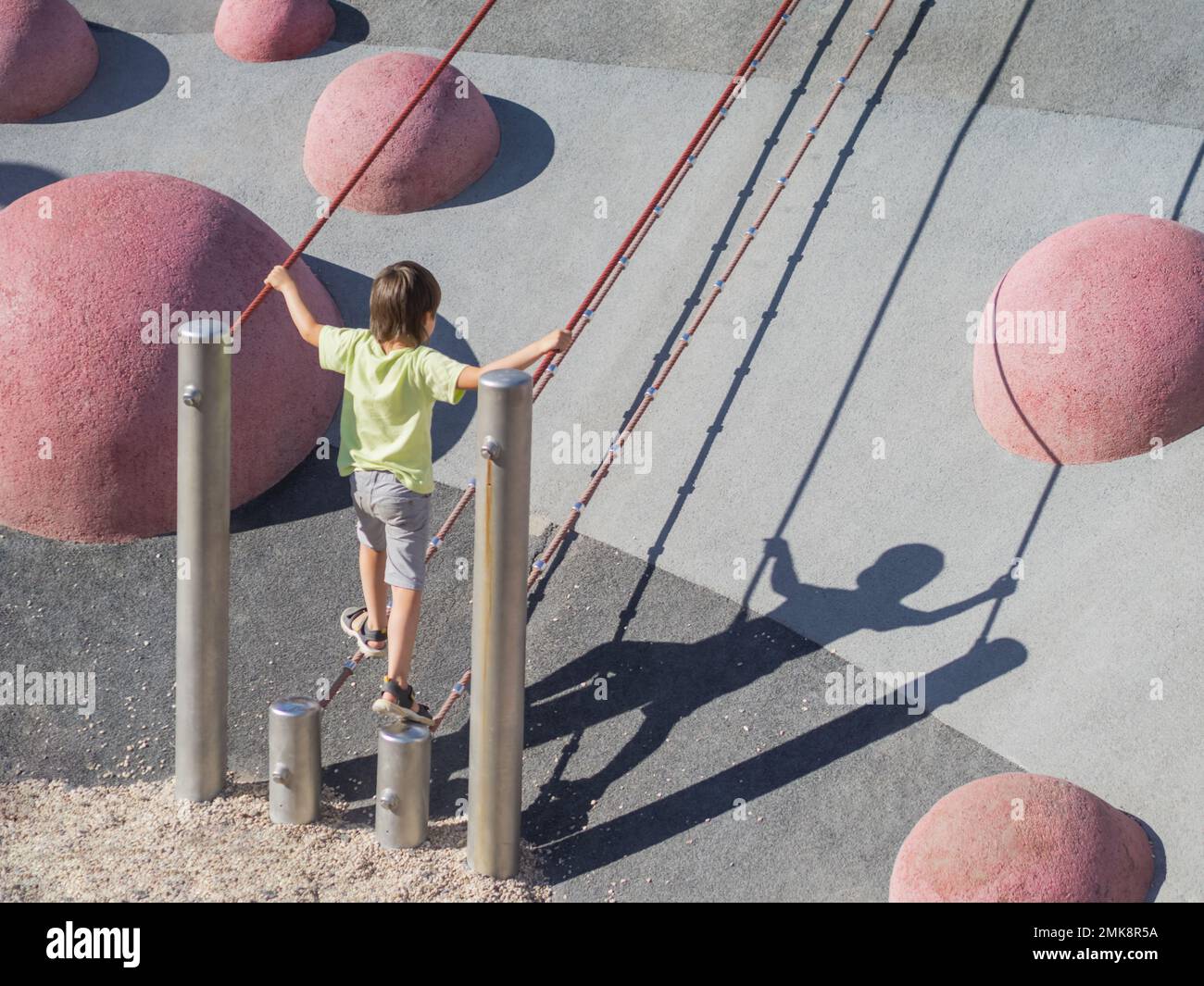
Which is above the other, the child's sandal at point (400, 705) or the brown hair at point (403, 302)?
the brown hair at point (403, 302)

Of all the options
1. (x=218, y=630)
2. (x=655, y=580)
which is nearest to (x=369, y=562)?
(x=218, y=630)

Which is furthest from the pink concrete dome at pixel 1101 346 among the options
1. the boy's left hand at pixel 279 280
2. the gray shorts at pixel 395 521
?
the boy's left hand at pixel 279 280

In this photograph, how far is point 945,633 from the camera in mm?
7250

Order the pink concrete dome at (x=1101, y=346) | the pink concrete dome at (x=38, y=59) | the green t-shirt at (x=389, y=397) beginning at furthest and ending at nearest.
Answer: the pink concrete dome at (x=38, y=59)
the pink concrete dome at (x=1101, y=346)
the green t-shirt at (x=389, y=397)

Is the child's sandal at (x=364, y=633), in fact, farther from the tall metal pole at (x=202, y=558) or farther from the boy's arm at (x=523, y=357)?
the boy's arm at (x=523, y=357)

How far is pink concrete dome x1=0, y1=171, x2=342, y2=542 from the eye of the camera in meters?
7.95

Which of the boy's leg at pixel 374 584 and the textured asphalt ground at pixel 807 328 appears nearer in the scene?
the boy's leg at pixel 374 584

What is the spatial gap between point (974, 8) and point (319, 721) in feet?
24.3

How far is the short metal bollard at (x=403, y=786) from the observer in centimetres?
619

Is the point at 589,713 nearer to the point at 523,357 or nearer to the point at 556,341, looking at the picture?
the point at 523,357

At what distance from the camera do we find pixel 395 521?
6.34m

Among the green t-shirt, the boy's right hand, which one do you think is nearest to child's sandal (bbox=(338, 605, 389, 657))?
the green t-shirt
